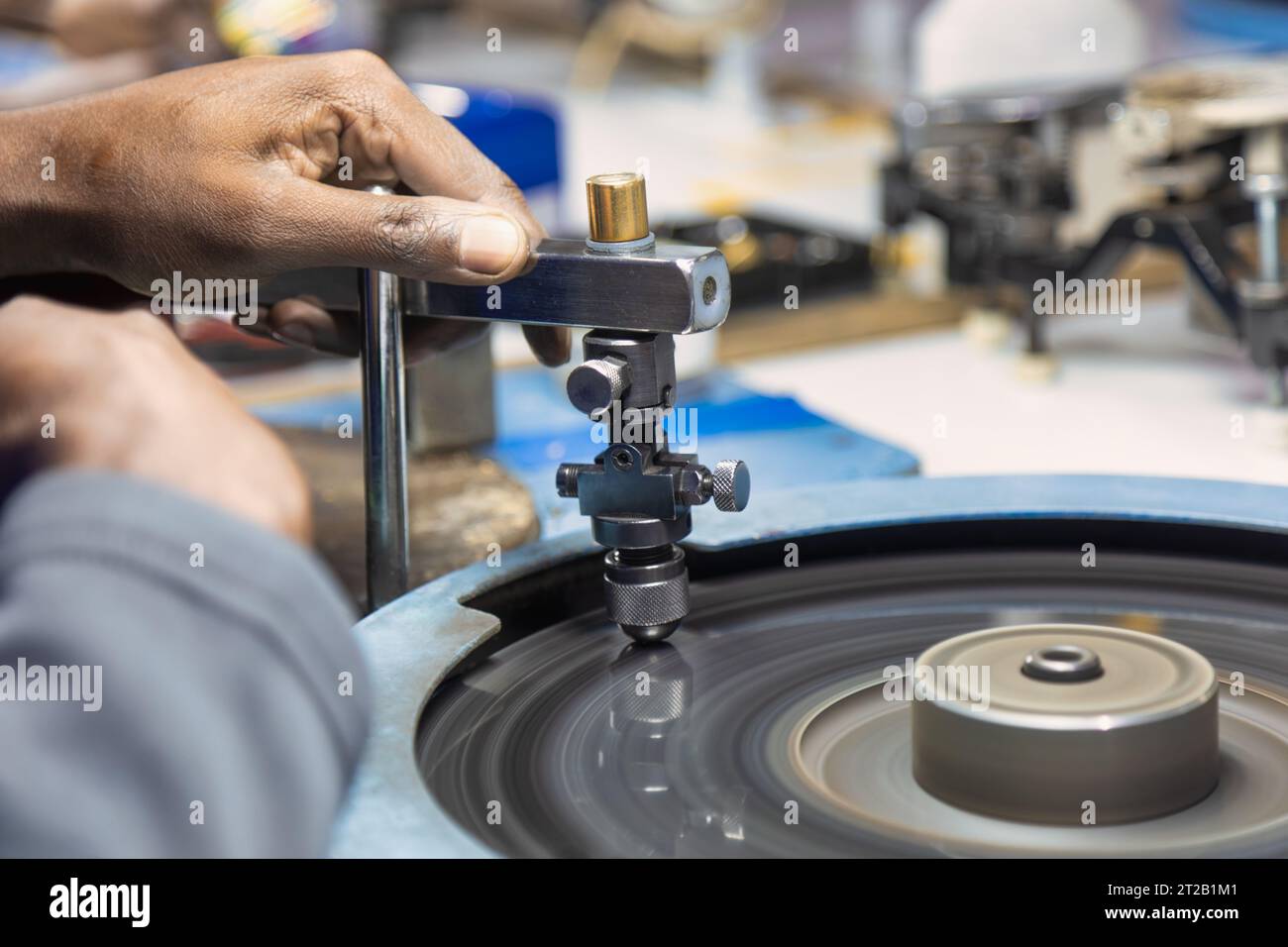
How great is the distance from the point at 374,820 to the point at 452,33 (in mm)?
4703

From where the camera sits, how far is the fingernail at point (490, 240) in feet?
2.63

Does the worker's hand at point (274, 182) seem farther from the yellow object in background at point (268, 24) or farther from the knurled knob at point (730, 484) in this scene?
the yellow object in background at point (268, 24)

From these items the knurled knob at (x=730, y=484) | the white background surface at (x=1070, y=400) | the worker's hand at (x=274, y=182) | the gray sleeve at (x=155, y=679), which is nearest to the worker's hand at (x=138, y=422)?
the gray sleeve at (x=155, y=679)

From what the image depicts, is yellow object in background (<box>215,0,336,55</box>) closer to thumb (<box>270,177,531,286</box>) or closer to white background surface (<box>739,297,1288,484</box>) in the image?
white background surface (<box>739,297,1288,484</box>)

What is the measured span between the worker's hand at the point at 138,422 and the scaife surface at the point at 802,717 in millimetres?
220

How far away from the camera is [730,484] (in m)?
0.83

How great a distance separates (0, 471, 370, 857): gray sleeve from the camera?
0.46 metres

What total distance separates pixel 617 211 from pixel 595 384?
0.09 m

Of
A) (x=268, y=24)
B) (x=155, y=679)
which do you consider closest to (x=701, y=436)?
(x=155, y=679)

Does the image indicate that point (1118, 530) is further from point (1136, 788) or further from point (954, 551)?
point (1136, 788)

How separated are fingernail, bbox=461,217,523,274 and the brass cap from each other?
0.13 ft

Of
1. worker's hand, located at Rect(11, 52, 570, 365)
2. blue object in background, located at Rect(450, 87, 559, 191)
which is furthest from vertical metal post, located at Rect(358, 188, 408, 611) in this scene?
blue object in background, located at Rect(450, 87, 559, 191)
